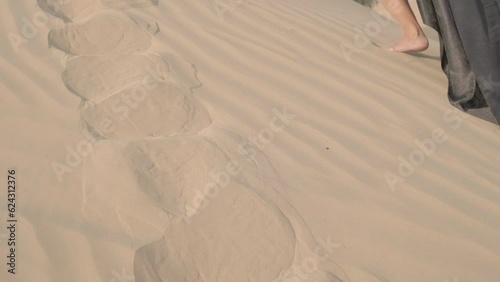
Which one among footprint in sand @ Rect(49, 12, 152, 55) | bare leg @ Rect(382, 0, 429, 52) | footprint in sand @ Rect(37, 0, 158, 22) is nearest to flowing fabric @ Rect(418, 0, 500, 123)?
bare leg @ Rect(382, 0, 429, 52)

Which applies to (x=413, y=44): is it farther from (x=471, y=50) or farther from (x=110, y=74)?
(x=110, y=74)

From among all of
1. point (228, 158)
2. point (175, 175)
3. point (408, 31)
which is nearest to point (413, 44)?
point (408, 31)

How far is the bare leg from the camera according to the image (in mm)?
3213

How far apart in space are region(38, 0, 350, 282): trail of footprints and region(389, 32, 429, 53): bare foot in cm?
131

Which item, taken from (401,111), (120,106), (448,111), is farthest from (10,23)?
(448,111)

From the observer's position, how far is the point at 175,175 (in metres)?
1.97

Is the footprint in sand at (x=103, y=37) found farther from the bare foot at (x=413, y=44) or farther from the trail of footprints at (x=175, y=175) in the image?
the bare foot at (x=413, y=44)

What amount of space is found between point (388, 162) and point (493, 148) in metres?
0.54

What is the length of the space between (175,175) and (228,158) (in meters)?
0.23

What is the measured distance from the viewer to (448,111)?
2.64 m

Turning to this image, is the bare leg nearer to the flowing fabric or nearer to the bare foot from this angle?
the bare foot

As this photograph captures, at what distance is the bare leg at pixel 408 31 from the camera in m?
3.21

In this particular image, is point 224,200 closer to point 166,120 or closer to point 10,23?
point 166,120

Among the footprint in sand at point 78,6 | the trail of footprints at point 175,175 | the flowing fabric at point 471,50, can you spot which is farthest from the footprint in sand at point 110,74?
the flowing fabric at point 471,50
